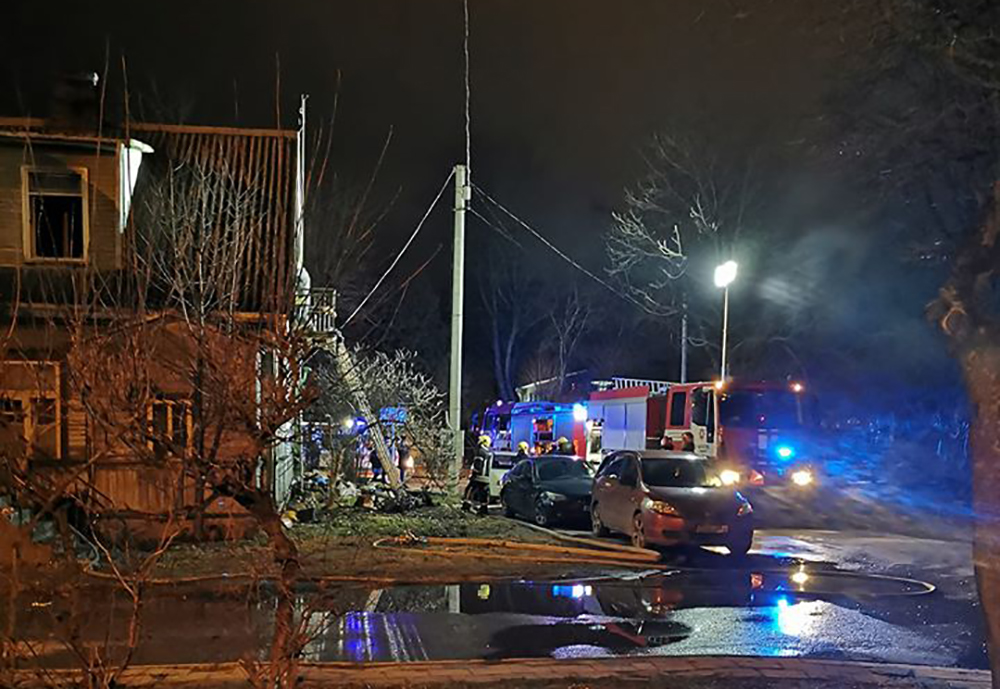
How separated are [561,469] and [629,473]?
330 cm

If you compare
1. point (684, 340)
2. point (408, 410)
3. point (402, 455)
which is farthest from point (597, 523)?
point (684, 340)

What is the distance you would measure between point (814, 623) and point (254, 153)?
11750 mm

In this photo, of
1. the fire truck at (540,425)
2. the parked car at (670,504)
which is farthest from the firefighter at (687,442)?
the fire truck at (540,425)

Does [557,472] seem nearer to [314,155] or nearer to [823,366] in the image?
[314,155]

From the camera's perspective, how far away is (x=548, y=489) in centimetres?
1706

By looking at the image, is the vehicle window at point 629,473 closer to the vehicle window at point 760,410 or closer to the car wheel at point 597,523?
the car wheel at point 597,523

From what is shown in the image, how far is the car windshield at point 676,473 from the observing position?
14.5 metres

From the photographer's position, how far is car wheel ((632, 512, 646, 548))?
13734 mm

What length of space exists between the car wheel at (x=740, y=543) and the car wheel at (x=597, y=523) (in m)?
2.28

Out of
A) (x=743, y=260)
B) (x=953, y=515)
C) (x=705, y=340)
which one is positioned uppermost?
(x=743, y=260)

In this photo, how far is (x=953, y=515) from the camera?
20.9 metres

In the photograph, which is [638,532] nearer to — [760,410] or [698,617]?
[698,617]

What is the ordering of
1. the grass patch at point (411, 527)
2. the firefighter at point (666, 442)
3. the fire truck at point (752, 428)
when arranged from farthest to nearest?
the firefighter at point (666, 442) < the fire truck at point (752, 428) < the grass patch at point (411, 527)

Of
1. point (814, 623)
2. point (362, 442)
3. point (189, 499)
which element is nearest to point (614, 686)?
point (814, 623)
